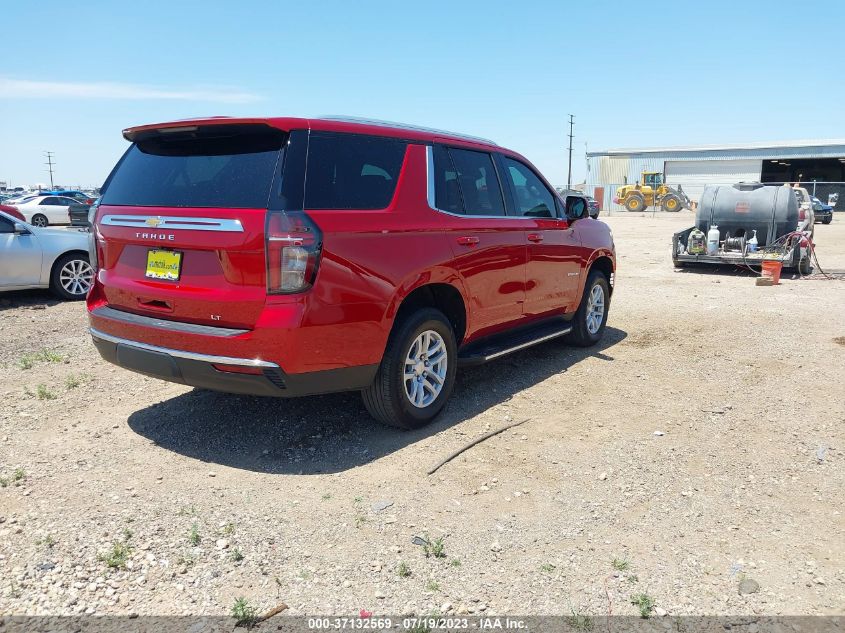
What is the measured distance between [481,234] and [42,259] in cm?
709

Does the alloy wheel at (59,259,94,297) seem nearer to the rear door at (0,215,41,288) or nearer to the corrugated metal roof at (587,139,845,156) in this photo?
the rear door at (0,215,41,288)

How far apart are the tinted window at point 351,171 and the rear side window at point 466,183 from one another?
1.39 feet

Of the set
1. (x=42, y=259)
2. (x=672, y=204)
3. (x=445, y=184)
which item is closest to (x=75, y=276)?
(x=42, y=259)

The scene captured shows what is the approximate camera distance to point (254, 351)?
3760 millimetres

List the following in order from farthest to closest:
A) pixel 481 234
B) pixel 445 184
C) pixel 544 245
Result: pixel 544 245, pixel 481 234, pixel 445 184

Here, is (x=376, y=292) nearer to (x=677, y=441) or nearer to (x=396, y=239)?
(x=396, y=239)

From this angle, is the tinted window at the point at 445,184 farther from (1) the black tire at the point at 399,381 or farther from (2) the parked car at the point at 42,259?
(2) the parked car at the point at 42,259

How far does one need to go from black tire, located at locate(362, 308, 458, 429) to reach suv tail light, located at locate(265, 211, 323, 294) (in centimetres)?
85

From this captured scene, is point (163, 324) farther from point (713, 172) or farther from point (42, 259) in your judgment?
point (713, 172)

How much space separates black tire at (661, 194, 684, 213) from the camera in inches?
1810

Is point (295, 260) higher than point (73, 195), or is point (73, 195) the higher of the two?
point (73, 195)

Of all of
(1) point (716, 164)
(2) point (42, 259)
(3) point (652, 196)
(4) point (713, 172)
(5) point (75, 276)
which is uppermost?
(1) point (716, 164)

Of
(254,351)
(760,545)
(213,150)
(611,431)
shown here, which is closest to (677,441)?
(611,431)

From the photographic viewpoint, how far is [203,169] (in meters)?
4.01
